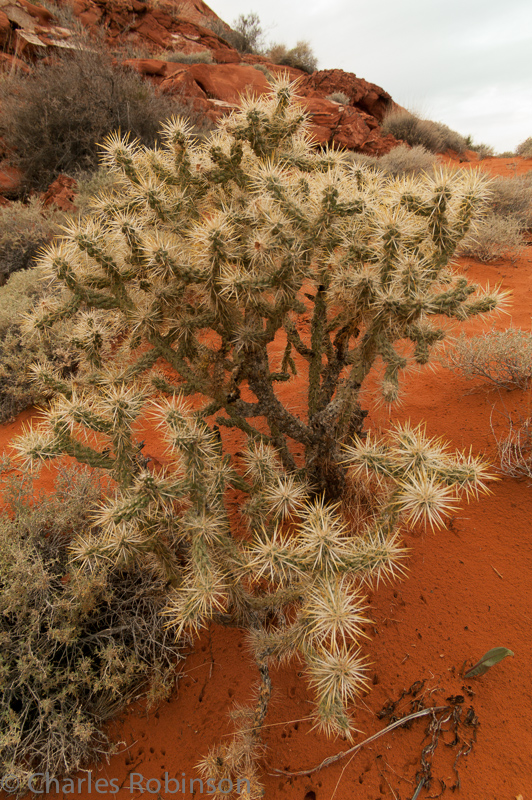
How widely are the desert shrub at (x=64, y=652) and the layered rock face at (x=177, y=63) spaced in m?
8.59

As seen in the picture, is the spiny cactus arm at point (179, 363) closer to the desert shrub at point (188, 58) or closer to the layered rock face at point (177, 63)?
the layered rock face at point (177, 63)

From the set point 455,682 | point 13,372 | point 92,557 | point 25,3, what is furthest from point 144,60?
point 455,682

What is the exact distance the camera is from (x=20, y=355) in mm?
4164

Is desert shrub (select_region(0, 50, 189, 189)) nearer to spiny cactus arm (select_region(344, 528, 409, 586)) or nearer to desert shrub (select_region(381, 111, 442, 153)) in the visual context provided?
spiny cactus arm (select_region(344, 528, 409, 586))

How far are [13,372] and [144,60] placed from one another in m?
10.7

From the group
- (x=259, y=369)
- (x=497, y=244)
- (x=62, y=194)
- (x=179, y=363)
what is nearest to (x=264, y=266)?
(x=259, y=369)

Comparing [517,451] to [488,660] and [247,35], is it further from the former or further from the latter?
[247,35]

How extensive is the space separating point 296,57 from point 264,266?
20935mm

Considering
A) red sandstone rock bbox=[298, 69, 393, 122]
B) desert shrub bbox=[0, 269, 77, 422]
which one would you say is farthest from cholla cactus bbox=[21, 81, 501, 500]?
red sandstone rock bbox=[298, 69, 393, 122]

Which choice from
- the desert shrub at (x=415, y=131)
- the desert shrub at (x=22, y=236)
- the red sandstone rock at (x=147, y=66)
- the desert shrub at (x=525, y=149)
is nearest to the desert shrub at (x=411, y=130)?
the desert shrub at (x=415, y=131)

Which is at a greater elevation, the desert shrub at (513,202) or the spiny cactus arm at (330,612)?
the desert shrub at (513,202)

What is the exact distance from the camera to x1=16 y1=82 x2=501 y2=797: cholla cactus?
1.59m

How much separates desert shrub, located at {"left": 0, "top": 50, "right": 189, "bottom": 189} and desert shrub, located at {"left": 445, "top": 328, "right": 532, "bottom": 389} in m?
7.10

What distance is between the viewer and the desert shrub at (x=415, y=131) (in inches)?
536
